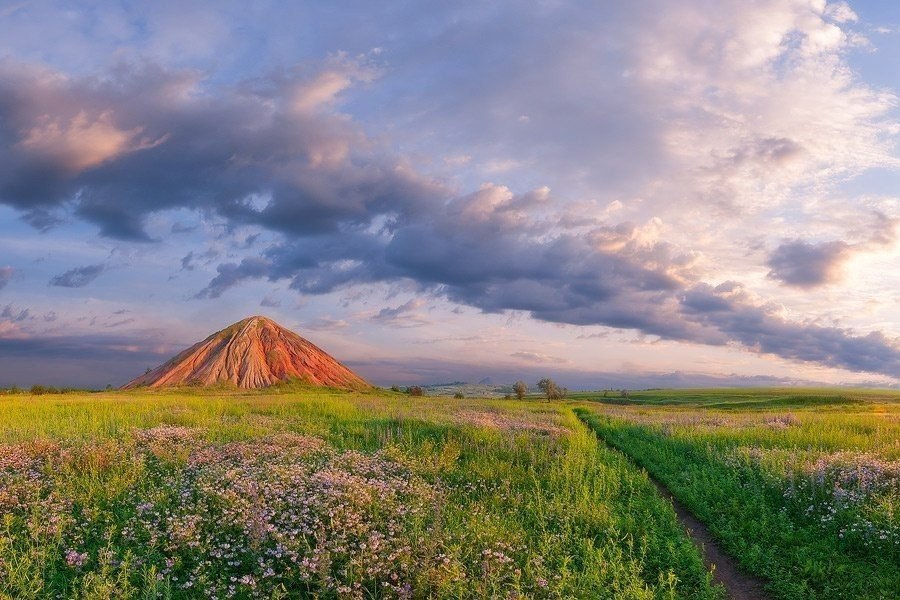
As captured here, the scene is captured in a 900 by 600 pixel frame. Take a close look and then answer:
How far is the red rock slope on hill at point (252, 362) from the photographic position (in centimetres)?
7006

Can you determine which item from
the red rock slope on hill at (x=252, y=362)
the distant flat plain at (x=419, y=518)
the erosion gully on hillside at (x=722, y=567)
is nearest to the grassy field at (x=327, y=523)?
the distant flat plain at (x=419, y=518)

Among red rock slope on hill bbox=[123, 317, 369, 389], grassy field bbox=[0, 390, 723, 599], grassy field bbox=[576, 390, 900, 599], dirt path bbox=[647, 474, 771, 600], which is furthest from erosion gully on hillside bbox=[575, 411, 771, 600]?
red rock slope on hill bbox=[123, 317, 369, 389]

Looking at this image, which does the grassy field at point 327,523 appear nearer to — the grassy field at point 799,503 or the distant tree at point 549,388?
the grassy field at point 799,503

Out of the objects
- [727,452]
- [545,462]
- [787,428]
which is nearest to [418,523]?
[545,462]

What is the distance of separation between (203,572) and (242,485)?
2302 millimetres

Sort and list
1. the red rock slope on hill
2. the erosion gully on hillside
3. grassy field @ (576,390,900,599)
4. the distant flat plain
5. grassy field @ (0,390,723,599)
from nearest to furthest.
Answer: grassy field @ (0,390,723,599)
the distant flat plain
the erosion gully on hillside
grassy field @ (576,390,900,599)
the red rock slope on hill

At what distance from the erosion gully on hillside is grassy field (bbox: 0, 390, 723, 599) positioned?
419 mm

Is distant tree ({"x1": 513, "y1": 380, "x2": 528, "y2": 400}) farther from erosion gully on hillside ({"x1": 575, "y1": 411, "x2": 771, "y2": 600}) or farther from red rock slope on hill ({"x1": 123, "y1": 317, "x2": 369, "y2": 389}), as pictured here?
erosion gully on hillside ({"x1": 575, "y1": 411, "x2": 771, "y2": 600})

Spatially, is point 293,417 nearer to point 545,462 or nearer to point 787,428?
point 545,462

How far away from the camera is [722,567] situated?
930cm

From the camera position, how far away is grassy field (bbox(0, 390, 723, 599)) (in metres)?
7.16

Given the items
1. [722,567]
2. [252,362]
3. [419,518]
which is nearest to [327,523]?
[419,518]

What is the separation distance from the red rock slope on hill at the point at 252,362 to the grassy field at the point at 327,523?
189ft

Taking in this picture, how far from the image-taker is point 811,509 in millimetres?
10602
